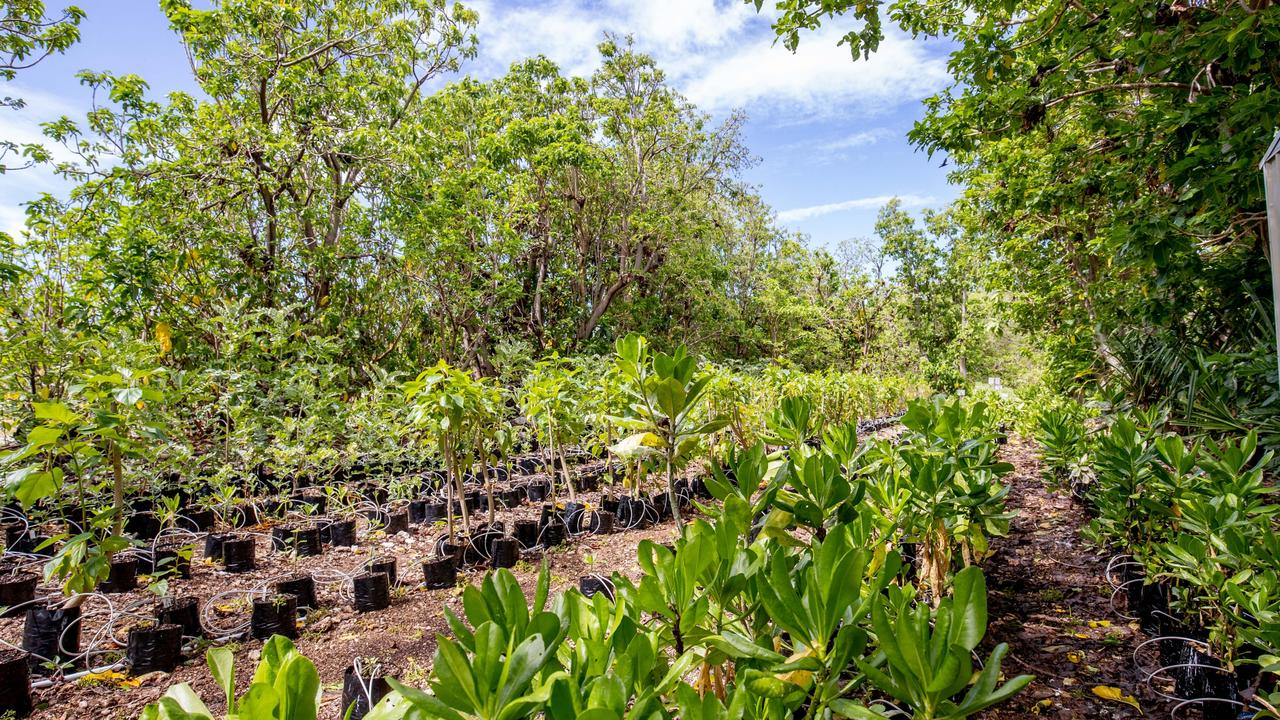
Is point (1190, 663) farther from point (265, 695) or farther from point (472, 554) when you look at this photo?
point (472, 554)

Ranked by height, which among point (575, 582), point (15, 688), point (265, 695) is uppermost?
point (265, 695)

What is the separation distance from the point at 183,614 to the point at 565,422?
7.31ft

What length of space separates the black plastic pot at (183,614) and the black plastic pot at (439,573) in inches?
37.4

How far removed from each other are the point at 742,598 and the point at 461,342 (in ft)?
33.6

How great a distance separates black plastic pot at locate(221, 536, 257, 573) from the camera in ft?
10.5

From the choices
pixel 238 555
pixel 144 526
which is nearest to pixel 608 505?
pixel 238 555

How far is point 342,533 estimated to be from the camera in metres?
3.67

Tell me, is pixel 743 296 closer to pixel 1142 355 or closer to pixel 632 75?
pixel 632 75

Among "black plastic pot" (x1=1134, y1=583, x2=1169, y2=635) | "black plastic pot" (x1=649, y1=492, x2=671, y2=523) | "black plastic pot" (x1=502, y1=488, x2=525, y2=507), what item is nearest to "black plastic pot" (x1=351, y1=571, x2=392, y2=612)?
"black plastic pot" (x1=502, y1=488, x2=525, y2=507)

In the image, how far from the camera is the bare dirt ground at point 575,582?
1.84 m

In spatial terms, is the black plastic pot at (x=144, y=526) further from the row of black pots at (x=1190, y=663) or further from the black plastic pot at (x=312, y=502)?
the row of black pots at (x=1190, y=663)

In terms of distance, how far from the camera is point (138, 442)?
2193mm

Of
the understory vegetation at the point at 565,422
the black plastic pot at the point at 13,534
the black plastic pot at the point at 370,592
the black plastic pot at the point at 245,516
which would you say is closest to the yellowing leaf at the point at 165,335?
the understory vegetation at the point at 565,422

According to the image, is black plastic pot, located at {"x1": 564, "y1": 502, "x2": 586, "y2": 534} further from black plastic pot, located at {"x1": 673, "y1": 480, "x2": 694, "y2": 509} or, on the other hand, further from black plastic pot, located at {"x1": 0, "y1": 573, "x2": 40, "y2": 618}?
black plastic pot, located at {"x1": 0, "y1": 573, "x2": 40, "y2": 618}
